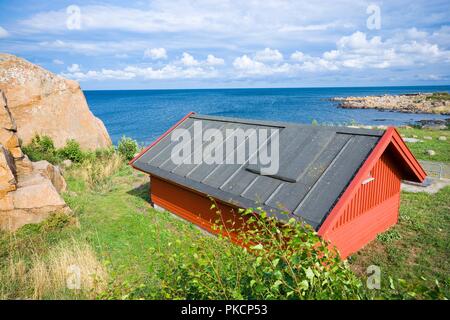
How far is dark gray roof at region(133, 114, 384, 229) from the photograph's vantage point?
7.51m

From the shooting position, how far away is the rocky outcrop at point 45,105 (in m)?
19.8

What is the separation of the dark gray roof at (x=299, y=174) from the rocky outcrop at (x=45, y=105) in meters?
13.7

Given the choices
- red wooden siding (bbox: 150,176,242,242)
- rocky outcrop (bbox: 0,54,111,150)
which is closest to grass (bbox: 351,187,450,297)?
red wooden siding (bbox: 150,176,242,242)

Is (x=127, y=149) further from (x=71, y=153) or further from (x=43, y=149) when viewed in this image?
(x=43, y=149)

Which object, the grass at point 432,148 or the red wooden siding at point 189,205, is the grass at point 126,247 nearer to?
the red wooden siding at point 189,205

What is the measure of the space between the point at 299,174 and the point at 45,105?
65.0 ft

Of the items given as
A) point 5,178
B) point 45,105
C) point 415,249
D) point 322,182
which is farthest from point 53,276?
point 45,105

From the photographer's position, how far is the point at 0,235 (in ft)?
33.6

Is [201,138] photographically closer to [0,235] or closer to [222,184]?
[222,184]

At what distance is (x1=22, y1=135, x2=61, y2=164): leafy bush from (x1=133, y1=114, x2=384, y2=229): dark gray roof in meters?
11.0

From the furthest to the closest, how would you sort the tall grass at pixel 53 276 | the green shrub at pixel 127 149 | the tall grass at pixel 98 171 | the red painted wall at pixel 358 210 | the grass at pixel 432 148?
the green shrub at pixel 127 149, the grass at pixel 432 148, the tall grass at pixel 98 171, the red painted wall at pixel 358 210, the tall grass at pixel 53 276

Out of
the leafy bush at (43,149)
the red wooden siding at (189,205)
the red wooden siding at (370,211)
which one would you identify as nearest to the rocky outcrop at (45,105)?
the leafy bush at (43,149)

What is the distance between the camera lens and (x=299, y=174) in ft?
27.4
